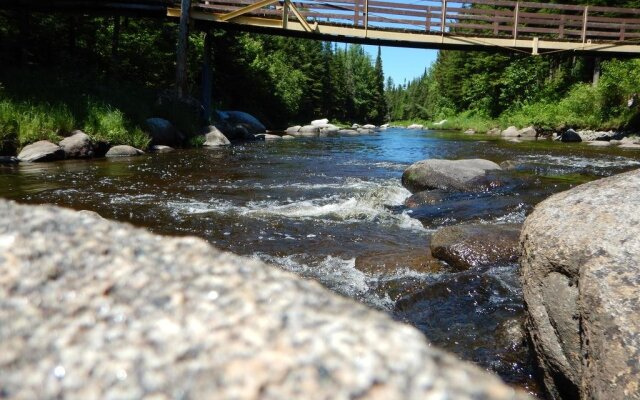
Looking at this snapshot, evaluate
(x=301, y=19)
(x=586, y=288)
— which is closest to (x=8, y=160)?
(x=301, y=19)

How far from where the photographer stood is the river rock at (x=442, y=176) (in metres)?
8.77

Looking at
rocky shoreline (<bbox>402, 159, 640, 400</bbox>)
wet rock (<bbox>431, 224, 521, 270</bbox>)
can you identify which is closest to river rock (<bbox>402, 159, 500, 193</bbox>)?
wet rock (<bbox>431, 224, 521, 270</bbox>)

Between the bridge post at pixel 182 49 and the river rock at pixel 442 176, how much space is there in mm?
12706

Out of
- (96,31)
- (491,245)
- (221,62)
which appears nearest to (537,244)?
(491,245)

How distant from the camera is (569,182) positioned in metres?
9.52

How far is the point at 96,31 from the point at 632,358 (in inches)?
1125

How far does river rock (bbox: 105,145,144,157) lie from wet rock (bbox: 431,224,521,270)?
10.8 m

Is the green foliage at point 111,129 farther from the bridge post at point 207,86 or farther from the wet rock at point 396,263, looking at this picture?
the wet rock at point 396,263

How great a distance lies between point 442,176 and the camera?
8.91 meters

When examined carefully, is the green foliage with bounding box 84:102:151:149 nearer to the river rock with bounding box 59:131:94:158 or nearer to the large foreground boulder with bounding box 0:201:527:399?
the river rock with bounding box 59:131:94:158

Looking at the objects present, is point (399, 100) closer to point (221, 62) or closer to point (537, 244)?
point (221, 62)

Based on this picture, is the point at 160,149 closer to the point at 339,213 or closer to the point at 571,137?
the point at 339,213

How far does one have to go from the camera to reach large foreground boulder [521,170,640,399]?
2207mm

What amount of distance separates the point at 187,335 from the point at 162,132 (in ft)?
52.2
